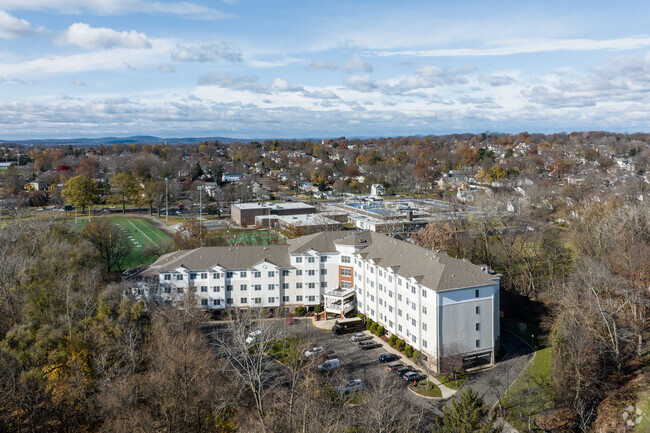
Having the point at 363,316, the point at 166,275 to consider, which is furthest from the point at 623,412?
the point at 166,275

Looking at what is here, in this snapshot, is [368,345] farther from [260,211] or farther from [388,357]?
[260,211]

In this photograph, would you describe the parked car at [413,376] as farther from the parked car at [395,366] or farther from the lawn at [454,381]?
the lawn at [454,381]

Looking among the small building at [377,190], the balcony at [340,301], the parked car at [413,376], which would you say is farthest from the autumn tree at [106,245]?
the small building at [377,190]

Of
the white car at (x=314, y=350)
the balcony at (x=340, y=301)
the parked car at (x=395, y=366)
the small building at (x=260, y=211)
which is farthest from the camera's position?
the small building at (x=260, y=211)

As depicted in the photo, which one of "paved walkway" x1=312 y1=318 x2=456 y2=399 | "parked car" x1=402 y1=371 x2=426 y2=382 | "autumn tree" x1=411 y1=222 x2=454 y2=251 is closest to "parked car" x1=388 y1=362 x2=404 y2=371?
"paved walkway" x1=312 y1=318 x2=456 y2=399

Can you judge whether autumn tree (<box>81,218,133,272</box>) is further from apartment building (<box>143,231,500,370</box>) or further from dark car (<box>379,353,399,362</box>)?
dark car (<box>379,353,399,362</box>)

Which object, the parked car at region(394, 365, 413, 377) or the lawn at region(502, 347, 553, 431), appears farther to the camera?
the parked car at region(394, 365, 413, 377)
